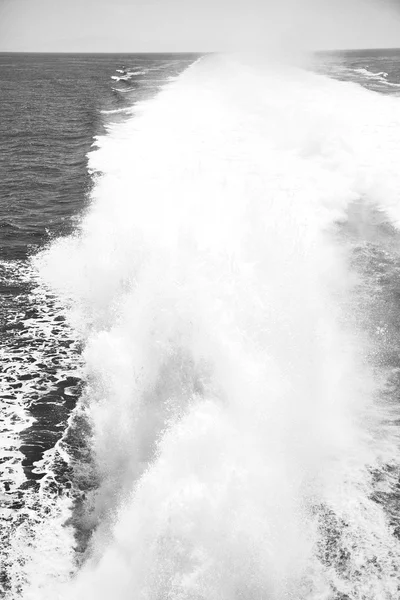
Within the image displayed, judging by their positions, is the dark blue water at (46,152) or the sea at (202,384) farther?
A: the dark blue water at (46,152)

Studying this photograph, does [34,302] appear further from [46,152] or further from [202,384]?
[46,152]

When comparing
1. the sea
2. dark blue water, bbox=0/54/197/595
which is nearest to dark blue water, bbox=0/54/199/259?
dark blue water, bbox=0/54/197/595

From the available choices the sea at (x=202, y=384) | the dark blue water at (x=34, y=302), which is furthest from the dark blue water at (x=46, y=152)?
the sea at (x=202, y=384)

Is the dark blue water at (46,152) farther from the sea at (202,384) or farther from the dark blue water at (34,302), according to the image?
the sea at (202,384)

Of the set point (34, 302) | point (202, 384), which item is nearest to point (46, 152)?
point (34, 302)

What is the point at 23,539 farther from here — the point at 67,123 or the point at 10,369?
the point at 67,123

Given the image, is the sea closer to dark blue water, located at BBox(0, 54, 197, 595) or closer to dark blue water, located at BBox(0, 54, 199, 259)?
dark blue water, located at BBox(0, 54, 197, 595)

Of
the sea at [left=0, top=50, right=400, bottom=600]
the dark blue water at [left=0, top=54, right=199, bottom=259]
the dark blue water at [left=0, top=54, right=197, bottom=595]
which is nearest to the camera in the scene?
the sea at [left=0, top=50, right=400, bottom=600]

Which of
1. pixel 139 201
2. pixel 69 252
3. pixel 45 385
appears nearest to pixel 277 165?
pixel 139 201

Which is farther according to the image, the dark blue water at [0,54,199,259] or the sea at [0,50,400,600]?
the dark blue water at [0,54,199,259]
